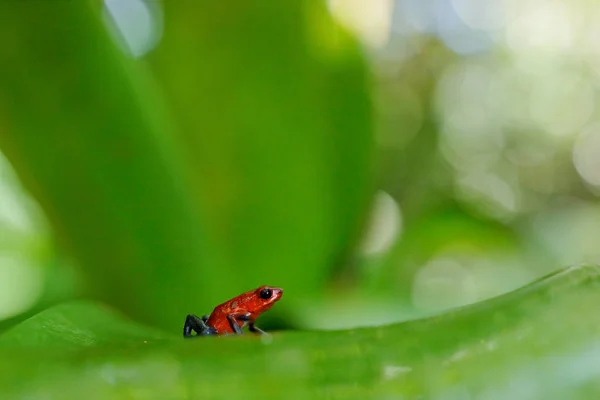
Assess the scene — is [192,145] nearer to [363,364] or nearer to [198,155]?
[198,155]

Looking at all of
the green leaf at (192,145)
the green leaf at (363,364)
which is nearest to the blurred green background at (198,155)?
the green leaf at (192,145)

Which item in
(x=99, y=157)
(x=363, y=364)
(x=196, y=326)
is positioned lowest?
(x=363, y=364)

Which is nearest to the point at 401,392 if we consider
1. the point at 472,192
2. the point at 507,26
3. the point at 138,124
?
the point at 138,124

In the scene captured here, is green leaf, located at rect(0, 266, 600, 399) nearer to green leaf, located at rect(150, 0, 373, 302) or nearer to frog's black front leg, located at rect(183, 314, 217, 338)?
frog's black front leg, located at rect(183, 314, 217, 338)

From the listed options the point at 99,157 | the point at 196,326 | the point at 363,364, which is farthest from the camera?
the point at 99,157

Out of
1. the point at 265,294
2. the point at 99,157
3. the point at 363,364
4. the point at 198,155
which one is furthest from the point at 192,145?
the point at 363,364

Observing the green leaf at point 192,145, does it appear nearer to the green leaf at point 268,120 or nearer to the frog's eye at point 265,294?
the green leaf at point 268,120

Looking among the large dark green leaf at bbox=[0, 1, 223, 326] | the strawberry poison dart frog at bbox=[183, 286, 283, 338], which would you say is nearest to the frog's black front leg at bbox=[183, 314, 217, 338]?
the strawberry poison dart frog at bbox=[183, 286, 283, 338]

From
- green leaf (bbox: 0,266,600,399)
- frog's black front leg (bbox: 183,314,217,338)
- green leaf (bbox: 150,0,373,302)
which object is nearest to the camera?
green leaf (bbox: 0,266,600,399)
